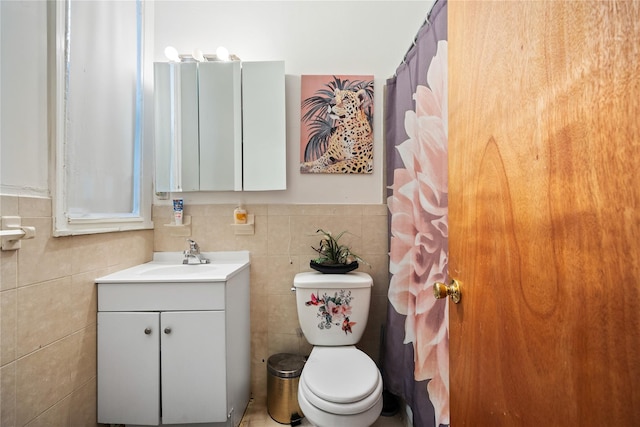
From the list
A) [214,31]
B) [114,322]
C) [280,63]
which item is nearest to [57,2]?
[214,31]

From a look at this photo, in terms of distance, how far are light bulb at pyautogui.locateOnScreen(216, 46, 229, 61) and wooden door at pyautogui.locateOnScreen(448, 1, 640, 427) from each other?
57.7 inches

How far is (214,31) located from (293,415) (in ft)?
7.64

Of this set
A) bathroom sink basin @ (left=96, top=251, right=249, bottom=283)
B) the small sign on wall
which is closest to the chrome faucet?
bathroom sink basin @ (left=96, top=251, right=249, bottom=283)

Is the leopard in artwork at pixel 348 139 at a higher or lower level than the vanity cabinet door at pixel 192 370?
higher

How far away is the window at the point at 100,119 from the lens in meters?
1.16

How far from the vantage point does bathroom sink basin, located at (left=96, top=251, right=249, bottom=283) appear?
1.26 m

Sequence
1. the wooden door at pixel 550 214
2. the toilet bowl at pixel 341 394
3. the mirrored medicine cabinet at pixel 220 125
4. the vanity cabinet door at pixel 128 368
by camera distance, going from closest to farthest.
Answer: the wooden door at pixel 550 214
the toilet bowl at pixel 341 394
the vanity cabinet door at pixel 128 368
the mirrored medicine cabinet at pixel 220 125

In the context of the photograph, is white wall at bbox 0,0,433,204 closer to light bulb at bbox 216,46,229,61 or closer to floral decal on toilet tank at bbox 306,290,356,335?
light bulb at bbox 216,46,229,61

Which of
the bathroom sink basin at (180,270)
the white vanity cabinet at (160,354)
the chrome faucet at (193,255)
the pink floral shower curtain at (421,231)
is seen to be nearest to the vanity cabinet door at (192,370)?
the white vanity cabinet at (160,354)

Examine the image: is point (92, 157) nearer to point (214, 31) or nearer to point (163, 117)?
point (163, 117)

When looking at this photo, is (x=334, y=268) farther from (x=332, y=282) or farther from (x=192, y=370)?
(x=192, y=370)

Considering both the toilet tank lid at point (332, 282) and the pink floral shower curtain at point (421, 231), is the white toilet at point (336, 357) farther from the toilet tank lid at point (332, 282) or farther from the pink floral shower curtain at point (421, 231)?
the pink floral shower curtain at point (421, 231)

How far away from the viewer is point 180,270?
160 cm

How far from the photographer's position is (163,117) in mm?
1714
